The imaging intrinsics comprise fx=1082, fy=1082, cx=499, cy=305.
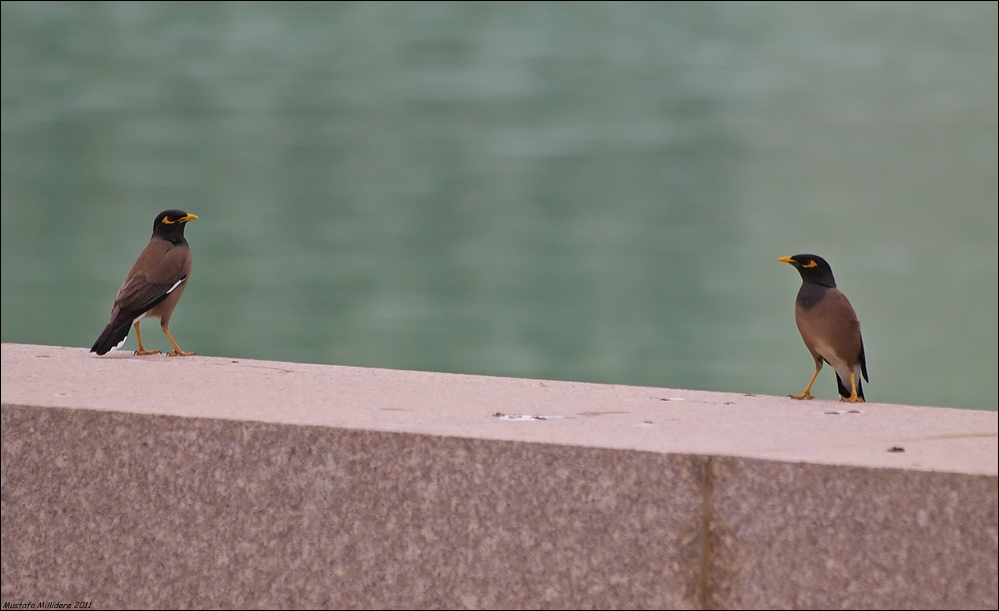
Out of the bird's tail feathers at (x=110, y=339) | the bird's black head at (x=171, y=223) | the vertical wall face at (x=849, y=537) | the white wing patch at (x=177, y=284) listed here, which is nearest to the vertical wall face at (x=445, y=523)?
the vertical wall face at (x=849, y=537)

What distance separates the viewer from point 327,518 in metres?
1.68

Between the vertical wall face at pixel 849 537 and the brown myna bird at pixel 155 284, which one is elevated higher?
the brown myna bird at pixel 155 284

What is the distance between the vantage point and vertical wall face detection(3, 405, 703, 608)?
1590 mm

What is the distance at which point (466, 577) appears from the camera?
1639 mm

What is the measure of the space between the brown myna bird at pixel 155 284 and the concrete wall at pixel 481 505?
657 mm

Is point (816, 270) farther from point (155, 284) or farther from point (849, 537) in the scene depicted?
point (155, 284)

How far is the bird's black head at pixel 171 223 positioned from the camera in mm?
2729

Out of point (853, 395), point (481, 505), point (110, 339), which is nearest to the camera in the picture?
point (481, 505)

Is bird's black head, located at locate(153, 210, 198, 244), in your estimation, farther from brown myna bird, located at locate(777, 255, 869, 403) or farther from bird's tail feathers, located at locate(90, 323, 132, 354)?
brown myna bird, located at locate(777, 255, 869, 403)

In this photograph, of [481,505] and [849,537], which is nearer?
[849,537]

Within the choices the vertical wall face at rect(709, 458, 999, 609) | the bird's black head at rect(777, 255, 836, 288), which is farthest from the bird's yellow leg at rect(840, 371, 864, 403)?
the vertical wall face at rect(709, 458, 999, 609)

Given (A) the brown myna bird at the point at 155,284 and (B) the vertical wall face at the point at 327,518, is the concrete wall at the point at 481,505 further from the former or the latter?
(A) the brown myna bird at the point at 155,284

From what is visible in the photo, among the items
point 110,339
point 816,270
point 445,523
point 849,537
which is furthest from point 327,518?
point 816,270

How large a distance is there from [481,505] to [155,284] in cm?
134
